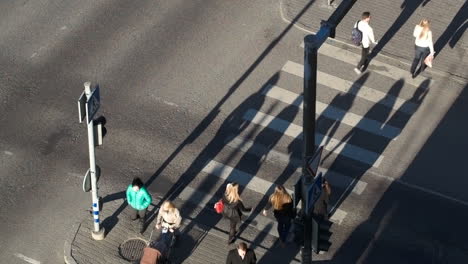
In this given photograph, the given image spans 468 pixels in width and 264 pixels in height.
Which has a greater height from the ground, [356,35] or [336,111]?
[356,35]

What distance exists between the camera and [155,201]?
2103 cm

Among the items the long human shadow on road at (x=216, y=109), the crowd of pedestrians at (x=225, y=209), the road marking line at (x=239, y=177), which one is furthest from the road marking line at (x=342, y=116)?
the crowd of pedestrians at (x=225, y=209)

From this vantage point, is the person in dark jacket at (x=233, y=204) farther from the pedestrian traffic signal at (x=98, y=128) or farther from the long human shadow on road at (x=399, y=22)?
the long human shadow on road at (x=399, y=22)

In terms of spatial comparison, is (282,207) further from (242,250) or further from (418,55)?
(418,55)

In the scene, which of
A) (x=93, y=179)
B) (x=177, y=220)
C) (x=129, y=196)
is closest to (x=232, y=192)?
(x=177, y=220)

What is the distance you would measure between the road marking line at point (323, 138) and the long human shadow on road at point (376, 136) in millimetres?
24

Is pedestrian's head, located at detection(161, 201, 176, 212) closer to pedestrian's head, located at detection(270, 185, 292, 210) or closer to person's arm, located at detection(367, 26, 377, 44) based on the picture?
pedestrian's head, located at detection(270, 185, 292, 210)

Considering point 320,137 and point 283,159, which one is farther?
point 320,137

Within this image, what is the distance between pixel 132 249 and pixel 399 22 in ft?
35.3

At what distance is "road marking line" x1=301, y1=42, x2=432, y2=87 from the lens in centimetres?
2448

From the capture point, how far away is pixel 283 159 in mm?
22047

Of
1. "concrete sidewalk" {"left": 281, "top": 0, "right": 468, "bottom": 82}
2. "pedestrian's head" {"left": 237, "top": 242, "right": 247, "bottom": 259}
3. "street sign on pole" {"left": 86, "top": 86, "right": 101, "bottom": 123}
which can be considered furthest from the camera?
"concrete sidewalk" {"left": 281, "top": 0, "right": 468, "bottom": 82}

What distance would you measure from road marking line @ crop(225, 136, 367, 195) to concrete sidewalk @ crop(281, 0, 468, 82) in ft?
15.8

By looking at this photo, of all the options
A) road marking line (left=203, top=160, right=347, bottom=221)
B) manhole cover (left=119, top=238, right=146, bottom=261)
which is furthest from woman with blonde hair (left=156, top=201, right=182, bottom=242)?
road marking line (left=203, top=160, right=347, bottom=221)
